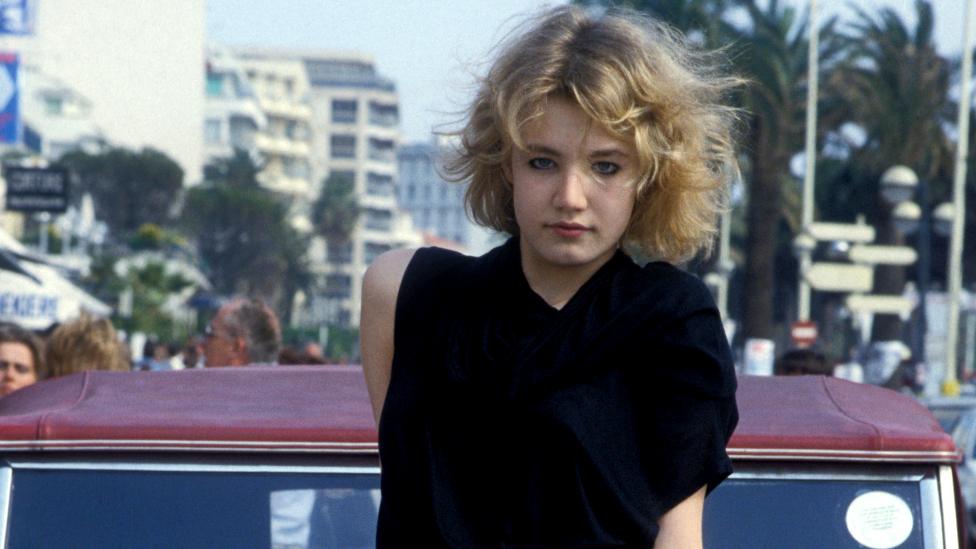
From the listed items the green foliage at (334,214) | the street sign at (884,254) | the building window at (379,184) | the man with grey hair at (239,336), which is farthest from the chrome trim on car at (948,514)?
the building window at (379,184)

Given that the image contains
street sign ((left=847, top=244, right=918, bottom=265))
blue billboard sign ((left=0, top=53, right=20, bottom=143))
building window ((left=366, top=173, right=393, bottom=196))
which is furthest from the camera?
building window ((left=366, top=173, right=393, bottom=196))

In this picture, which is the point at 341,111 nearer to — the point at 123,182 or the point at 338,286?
the point at 338,286

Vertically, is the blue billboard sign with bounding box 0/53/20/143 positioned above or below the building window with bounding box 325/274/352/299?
above

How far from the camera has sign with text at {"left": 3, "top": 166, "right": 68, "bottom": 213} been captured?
32.3m

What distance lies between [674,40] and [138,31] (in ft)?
340

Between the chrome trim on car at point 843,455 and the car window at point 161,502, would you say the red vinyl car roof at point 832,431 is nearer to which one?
the chrome trim on car at point 843,455

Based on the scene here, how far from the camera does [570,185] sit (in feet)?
7.54

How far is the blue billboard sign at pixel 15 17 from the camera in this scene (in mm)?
23188

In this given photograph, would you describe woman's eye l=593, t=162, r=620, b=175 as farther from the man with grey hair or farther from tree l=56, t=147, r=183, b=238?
tree l=56, t=147, r=183, b=238

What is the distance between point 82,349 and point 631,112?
597 centimetres

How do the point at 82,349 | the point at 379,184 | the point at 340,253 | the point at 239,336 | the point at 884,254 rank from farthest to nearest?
the point at 379,184 → the point at 340,253 → the point at 884,254 → the point at 239,336 → the point at 82,349

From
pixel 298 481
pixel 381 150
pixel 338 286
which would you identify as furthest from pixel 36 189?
pixel 381 150

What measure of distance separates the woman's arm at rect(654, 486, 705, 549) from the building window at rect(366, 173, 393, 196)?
156m

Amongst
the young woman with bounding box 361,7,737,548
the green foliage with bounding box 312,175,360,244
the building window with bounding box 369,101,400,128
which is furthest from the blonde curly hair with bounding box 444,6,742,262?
the building window with bounding box 369,101,400,128
